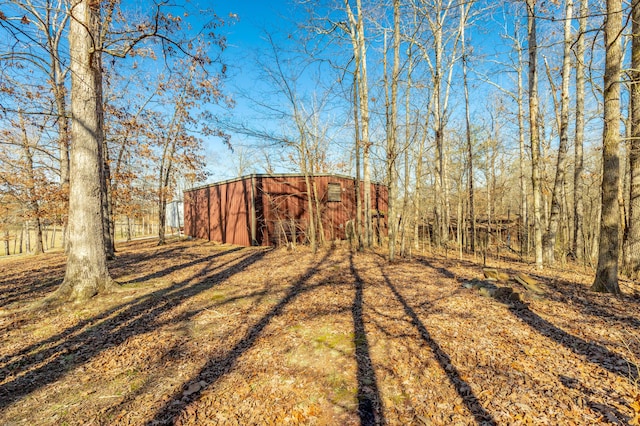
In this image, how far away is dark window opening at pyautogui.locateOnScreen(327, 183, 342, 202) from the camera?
46.3 ft

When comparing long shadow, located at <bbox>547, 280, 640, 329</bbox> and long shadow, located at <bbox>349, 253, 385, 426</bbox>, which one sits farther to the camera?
long shadow, located at <bbox>547, 280, 640, 329</bbox>

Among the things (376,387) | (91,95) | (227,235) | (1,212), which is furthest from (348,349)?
(1,212)

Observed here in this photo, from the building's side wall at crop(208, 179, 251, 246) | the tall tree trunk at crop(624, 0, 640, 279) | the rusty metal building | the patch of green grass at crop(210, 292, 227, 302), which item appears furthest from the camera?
the building's side wall at crop(208, 179, 251, 246)

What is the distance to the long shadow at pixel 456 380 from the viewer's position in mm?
2201

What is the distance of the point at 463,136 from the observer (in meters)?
17.7

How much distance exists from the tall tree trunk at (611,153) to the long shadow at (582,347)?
2.04m

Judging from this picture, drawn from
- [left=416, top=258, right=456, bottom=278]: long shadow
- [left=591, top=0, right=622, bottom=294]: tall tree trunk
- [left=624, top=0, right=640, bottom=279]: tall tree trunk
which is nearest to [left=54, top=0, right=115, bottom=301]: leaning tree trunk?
[left=416, top=258, right=456, bottom=278]: long shadow

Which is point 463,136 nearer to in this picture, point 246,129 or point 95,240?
point 246,129

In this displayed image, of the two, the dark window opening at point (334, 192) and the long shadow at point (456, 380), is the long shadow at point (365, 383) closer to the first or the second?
the long shadow at point (456, 380)

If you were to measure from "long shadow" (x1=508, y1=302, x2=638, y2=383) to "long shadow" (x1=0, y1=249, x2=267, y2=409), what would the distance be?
5.22m

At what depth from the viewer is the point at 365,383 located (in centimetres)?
266

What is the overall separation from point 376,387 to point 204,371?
1736 millimetres

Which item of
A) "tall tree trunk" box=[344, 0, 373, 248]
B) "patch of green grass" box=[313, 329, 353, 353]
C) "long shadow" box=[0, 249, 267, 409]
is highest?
"tall tree trunk" box=[344, 0, 373, 248]

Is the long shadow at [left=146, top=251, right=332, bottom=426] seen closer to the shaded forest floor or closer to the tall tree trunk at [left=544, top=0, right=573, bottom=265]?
the shaded forest floor
